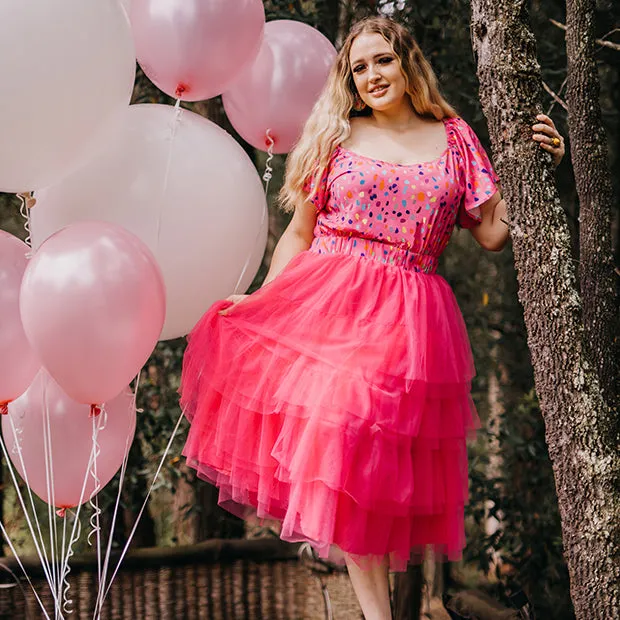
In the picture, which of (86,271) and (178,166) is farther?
(178,166)

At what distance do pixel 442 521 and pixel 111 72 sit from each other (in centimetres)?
133

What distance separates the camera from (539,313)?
200 centimetres

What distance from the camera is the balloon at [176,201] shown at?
7.36ft

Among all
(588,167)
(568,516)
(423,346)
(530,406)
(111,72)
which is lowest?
(530,406)

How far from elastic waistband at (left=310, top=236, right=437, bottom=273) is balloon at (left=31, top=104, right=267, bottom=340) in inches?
10.2

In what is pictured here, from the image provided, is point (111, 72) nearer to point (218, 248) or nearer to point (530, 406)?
point (218, 248)

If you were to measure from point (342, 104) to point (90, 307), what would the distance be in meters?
0.90

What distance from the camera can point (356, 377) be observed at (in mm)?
2160

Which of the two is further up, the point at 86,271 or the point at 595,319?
the point at 86,271

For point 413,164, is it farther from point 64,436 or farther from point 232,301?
point 64,436

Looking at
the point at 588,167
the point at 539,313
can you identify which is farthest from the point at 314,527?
the point at 588,167

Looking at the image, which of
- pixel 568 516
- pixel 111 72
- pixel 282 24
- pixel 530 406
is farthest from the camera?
pixel 530 406

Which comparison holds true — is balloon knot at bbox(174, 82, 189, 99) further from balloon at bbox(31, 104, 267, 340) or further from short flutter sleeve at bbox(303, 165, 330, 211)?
short flutter sleeve at bbox(303, 165, 330, 211)

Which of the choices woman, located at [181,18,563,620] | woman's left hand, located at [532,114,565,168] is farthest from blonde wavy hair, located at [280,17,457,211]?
woman's left hand, located at [532,114,565,168]
